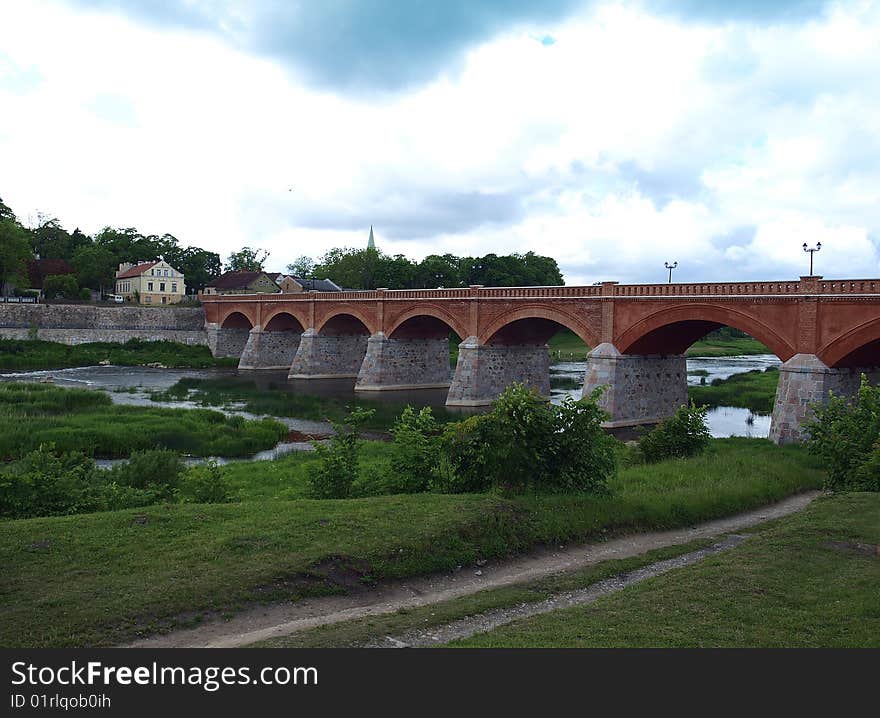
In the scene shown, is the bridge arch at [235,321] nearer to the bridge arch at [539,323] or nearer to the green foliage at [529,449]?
the bridge arch at [539,323]

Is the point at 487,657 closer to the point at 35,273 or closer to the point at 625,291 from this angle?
the point at 625,291

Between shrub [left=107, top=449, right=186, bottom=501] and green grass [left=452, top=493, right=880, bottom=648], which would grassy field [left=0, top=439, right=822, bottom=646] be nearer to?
green grass [left=452, top=493, right=880, bottom=648]

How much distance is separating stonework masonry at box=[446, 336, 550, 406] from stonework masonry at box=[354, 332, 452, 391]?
8.05 meters

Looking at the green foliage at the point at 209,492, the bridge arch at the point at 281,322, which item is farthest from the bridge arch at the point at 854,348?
the bridge arch at the point at 281,322

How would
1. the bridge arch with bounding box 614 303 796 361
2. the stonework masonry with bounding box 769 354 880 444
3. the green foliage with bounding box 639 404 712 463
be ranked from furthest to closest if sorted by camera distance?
the bridge arch with bounding box 614 303 796 361 < the stonework masonry with bounding box 769 354 880 444 < the green foliage with bounding box 639 404 712 463

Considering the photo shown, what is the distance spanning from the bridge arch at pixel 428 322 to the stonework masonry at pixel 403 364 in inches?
36.5

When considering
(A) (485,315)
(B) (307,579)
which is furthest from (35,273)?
(B) (307,579)

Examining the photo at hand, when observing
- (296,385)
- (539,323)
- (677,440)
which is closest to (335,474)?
(677,440)

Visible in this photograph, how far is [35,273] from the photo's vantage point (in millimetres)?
85688

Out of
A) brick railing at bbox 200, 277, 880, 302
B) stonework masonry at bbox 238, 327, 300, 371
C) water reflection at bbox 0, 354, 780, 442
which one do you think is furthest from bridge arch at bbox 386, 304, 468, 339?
stonework masonry at bbox 238, 327, 300, 371

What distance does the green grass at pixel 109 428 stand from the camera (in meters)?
25.4

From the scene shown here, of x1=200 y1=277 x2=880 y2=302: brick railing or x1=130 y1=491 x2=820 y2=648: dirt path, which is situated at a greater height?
x1=200 y1=277 x2=880 y2=302: brick railing

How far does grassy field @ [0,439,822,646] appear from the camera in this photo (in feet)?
27.6

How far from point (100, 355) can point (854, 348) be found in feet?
191
